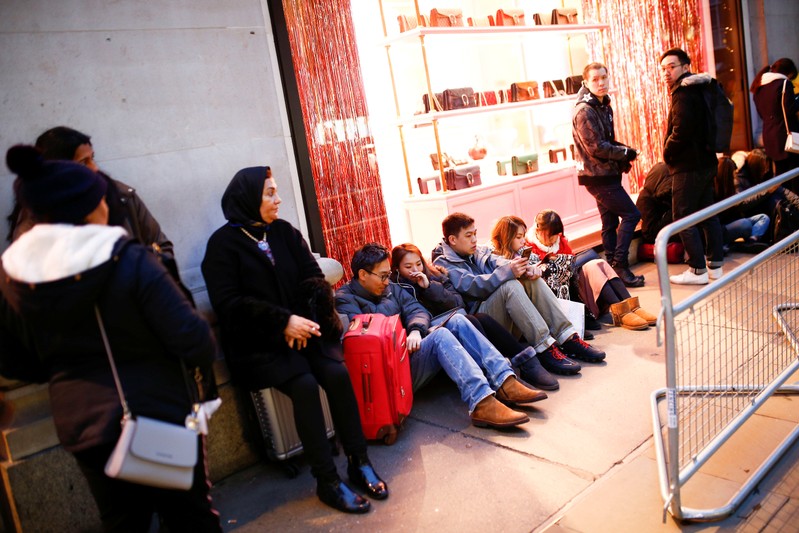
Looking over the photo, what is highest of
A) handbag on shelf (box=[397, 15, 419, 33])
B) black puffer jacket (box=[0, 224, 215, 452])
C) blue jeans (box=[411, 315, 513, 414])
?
handbag on shelf (box=[397, 15, 419, 33])

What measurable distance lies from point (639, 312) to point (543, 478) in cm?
218

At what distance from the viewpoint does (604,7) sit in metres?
7.57

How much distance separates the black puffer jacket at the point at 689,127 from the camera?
5.35 m

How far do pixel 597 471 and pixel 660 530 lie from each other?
0.51m

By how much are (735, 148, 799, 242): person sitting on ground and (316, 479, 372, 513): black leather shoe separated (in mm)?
4630

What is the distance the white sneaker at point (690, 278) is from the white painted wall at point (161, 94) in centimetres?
340

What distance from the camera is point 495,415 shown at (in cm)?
342

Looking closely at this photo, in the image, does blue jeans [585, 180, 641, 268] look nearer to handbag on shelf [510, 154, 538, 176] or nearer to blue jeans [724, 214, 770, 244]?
handbag on shelf [510, 154, 538, 176]

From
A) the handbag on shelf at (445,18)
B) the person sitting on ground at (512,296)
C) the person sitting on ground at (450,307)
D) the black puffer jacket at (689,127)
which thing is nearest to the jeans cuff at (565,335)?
the person sitting on ground at (512,296)

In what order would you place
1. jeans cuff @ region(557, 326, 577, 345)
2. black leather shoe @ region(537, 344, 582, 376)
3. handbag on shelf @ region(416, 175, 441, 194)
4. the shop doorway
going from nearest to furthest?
black leather shoe @ region(537, 344, 582, 376) < jeans cuff @ region(557, 326, 577, 345) < handbag on shelf @ region(416, 175, 441, 194) < the shop doorway

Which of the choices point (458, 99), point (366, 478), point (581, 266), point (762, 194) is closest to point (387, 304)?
point (366, 478)

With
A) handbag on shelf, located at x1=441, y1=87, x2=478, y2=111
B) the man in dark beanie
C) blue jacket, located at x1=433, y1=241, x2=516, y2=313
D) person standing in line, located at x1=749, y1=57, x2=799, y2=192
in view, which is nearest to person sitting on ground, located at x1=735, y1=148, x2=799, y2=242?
person standing in line, located at x1=749, y1=57, x2=799, y2=192

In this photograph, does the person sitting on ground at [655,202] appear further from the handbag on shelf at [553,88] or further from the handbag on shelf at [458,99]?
the handbag on shelf at [458,99]

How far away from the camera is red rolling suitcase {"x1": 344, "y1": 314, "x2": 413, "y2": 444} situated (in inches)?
132
